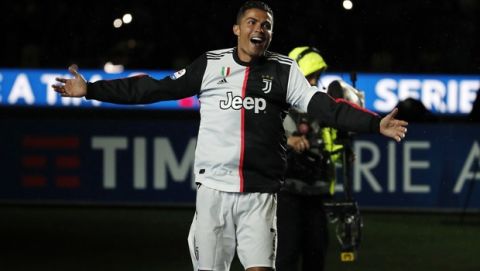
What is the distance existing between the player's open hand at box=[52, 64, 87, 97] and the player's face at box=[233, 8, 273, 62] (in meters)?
0.89

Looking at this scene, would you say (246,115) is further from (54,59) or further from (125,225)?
(54,59)

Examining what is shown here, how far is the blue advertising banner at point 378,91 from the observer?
51.4 ft

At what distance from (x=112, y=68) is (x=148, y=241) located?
4627mm

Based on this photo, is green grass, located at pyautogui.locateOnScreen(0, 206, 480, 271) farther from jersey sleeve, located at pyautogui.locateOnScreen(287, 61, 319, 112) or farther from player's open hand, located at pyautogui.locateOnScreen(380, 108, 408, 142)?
player's open hand, located at pyautogui.locateOnScreen(380, 108, 408, 142)

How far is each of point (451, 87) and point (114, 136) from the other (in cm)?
453

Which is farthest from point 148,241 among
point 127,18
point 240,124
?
point 240,124

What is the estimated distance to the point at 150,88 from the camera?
6477 millimetres

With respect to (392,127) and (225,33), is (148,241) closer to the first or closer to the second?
(225,33)

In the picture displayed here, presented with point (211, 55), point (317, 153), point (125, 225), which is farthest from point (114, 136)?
point (211, 55)

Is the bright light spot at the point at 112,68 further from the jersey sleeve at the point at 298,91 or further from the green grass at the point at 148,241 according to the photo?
the jersey sleeve at the point at 298,91

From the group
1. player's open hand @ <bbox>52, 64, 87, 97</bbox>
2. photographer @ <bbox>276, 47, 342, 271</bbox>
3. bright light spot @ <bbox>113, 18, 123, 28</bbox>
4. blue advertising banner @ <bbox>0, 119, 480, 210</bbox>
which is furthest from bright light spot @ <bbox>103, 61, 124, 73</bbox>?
player's open hand @ <bbox>52, 64, 87, 97</bbox>

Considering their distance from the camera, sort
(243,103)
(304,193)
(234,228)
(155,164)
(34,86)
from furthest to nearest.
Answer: (34,86)
(155,164)
(304,193)
(234,228)
(243,103)

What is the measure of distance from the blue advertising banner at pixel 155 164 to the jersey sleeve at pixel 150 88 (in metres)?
8.24

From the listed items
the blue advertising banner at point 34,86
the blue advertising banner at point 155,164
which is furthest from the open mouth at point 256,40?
the blue advertising banner at point 34,86
